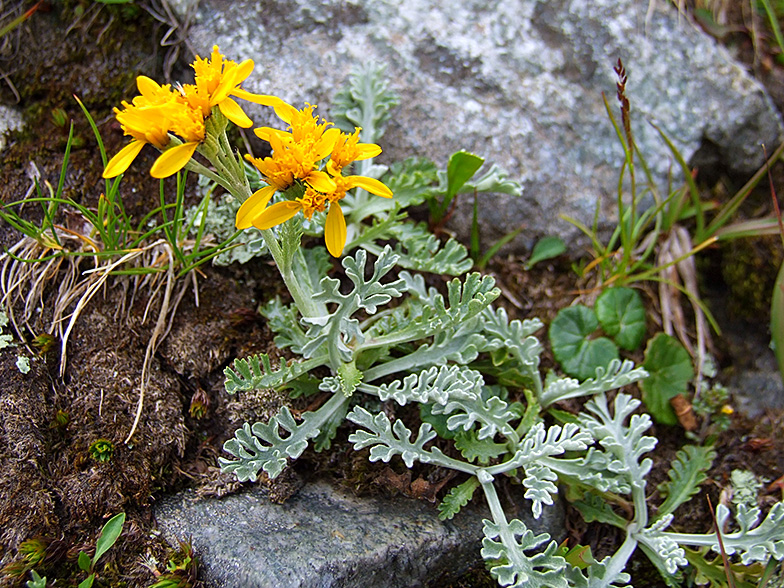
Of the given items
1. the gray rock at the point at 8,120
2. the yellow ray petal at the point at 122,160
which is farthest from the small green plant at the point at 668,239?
the gray rock at the point at 8,120

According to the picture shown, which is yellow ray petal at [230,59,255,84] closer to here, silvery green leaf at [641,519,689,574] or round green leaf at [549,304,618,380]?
round green leaf at [549,304,618,380]

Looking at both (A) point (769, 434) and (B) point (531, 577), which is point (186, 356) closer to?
(B) point (531, 577)

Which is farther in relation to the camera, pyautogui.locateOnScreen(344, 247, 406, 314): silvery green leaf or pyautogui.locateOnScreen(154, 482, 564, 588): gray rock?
pyautogui.locateOnScreen(344, 247, 406, 314): silvery green leaf

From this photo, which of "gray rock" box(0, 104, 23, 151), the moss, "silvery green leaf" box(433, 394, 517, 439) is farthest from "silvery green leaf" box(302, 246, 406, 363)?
the moss

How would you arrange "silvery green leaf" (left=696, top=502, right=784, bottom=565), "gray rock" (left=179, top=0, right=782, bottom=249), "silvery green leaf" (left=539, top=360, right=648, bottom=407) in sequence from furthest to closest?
"gray rock" (left=179, top=0, right=782, bottom=249) → "silvery green leaf" (left=539, top=360, right=648, bottom=407) → "silvery green leaf" (left=696, top=502, right=784, bottom=565)

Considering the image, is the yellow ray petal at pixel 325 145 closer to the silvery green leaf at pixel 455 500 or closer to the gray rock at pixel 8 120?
the silvery green leaf at pixel 455 500
